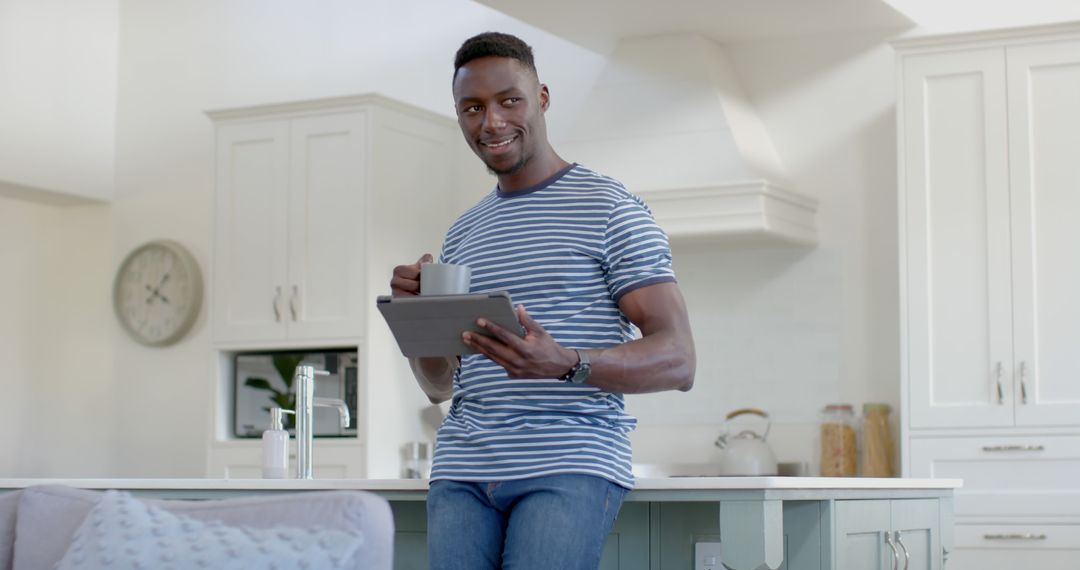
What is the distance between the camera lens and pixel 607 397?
2.17 meters

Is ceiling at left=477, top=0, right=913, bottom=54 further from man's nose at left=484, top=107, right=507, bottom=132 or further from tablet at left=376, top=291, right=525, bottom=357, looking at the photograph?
tablet at left=376, top=291, right=525, bottom=357

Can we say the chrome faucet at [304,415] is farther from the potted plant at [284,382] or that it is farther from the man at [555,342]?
the potted plant at [284,382]

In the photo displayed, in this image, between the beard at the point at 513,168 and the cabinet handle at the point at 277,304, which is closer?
the beard at the point at 513,168

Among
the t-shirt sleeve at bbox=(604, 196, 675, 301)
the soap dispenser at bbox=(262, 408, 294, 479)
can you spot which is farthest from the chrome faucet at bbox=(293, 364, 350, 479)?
the t-shirt sleeve at bbox=(604, 196, 675, 301)

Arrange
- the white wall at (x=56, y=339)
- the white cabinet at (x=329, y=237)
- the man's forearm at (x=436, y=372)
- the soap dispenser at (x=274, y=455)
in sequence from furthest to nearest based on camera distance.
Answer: the white wall at (x=56, y=339)
the white cabinet at (x=329, y=237)
the soap dispenser at (x=274, y=455)
the man's forearm at (x=436, y=372)

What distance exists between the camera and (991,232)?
486cm

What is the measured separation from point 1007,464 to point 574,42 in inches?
85.7

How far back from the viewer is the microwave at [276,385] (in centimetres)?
569

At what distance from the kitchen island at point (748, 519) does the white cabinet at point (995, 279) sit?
1704 mm

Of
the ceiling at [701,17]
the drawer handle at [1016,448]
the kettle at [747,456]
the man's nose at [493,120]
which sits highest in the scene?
the ceiling at [701,17]

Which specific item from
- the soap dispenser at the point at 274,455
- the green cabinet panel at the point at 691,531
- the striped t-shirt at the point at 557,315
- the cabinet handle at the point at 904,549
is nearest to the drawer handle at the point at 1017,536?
the cabinet handle at the point at 904,549

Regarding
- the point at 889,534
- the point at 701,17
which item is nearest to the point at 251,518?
the point at 889,534

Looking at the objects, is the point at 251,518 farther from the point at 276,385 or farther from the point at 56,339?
the point at 56,339

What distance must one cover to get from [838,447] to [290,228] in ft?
7.41
